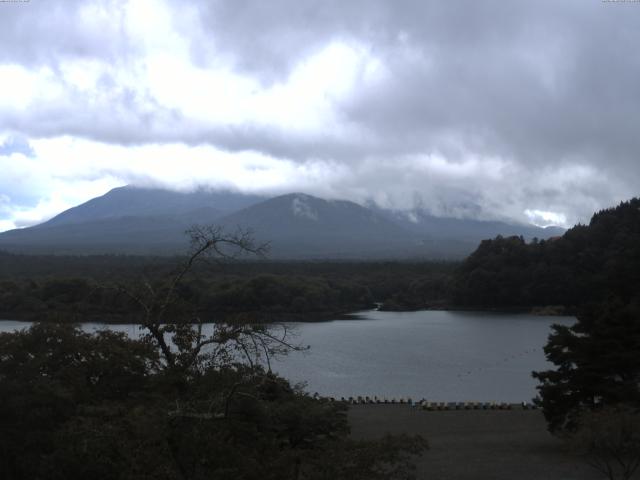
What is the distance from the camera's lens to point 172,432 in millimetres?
4609

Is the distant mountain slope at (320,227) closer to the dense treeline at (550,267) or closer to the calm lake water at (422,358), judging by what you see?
the dense treeline at (550,267)

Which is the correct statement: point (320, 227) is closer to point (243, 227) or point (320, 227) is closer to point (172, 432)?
point (243, 227)

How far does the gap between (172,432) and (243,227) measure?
107793 mm

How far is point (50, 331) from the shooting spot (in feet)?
27.7

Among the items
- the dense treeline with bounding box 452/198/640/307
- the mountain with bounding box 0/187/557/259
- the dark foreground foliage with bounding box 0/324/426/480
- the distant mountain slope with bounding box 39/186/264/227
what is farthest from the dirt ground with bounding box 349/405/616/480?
the distant mountain slope with bounding box 39/186/264/227

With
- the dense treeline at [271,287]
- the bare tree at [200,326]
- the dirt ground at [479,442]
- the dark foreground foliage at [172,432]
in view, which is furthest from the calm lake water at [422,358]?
the bare tree at [200,326]

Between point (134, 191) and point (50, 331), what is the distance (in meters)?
184

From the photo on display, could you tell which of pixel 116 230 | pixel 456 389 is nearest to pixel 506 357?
pixel 456 389

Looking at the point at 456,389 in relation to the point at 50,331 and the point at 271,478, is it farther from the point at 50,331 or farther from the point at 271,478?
the point at 271,478

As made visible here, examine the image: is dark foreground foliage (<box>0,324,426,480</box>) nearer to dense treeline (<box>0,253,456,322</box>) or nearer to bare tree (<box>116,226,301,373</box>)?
bare tree (<box>116,226,301,373</box>)

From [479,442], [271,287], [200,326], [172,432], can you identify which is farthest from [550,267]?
[172,432]

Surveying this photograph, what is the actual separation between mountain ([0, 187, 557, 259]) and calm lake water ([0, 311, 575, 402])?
54.3 metres

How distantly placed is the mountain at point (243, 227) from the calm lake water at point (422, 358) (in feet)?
178

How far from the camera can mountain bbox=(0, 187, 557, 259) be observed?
10688 centimetres
